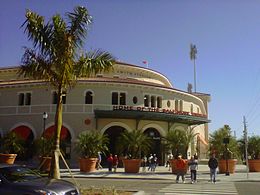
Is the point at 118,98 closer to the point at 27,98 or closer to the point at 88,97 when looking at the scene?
the point at 88,97

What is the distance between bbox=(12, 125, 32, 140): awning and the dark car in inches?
1075

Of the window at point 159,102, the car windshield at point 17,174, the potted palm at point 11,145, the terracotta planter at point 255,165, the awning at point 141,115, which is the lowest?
the terracotta planter at point 255,165

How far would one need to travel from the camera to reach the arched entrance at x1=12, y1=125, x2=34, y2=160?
36.3 m

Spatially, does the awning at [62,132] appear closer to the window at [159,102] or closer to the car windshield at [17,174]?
the window at [159,102]

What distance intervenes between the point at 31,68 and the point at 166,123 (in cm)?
2555

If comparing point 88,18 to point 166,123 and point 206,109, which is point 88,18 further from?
point 206,109

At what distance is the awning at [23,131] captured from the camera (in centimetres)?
3691

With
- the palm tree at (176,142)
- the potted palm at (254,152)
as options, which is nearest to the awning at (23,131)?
the palm tree at (176,142)

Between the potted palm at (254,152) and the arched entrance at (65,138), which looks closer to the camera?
the potted palm at (254,152)

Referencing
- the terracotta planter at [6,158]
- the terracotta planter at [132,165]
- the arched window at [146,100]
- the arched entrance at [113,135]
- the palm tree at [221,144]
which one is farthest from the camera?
the arched window at [146,100]

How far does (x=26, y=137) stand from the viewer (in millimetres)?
37062

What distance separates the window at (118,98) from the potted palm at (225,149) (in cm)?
984

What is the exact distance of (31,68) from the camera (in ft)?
50.9

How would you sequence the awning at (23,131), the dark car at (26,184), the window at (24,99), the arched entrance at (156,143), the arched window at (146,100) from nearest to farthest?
the dark car at (26,184) → the awning at (23,131) → the window at (24,99) → the arched entrance at (156,143) → the arched window at (146,100)
